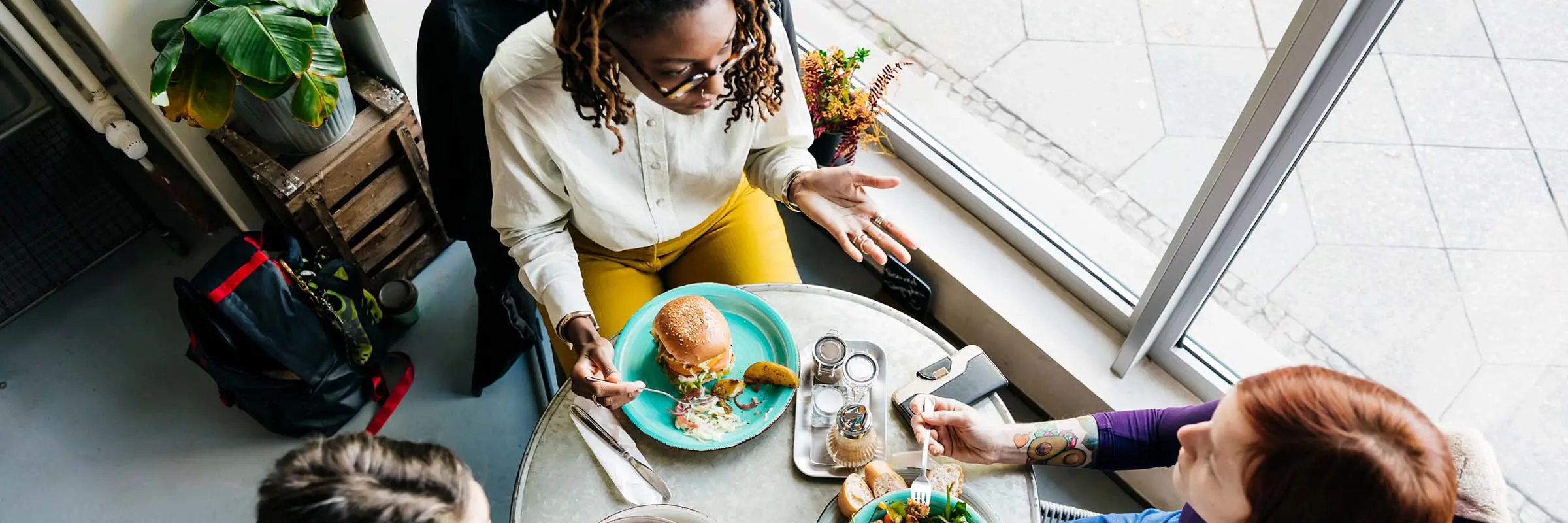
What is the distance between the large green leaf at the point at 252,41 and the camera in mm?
1713

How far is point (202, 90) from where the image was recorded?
1775mm

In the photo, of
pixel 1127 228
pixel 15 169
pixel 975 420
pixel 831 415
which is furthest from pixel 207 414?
pixel 1127 228

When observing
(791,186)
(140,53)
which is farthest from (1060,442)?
(140,53)

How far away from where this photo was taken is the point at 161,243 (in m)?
2.54

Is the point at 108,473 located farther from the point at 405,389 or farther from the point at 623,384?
the point at 623,384

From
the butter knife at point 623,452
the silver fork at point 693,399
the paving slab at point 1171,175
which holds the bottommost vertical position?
the paving slab at point 1171,175

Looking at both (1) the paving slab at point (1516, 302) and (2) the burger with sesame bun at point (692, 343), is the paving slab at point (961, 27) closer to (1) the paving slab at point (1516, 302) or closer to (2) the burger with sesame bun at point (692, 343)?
(1) the paving slab at point (1516, 302)

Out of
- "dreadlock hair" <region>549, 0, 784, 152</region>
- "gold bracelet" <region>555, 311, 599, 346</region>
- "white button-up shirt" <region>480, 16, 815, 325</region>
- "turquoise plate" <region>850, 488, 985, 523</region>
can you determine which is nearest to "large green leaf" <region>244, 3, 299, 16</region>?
"white button-up shirt" <region>480, 16, 815, 325</region>

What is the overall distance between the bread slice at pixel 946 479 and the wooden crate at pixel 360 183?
1340mm

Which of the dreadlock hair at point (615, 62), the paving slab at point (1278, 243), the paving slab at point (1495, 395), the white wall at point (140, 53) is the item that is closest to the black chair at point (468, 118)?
the dreadlock hair at point (615, 62)

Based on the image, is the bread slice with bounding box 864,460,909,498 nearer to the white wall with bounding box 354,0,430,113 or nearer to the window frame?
the window frame

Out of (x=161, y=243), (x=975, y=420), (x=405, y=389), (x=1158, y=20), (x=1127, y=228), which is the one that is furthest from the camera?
(x=161, y=243)

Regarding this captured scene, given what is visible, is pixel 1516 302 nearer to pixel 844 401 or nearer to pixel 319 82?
pixel 844 401

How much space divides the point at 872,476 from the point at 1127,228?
44.0 inches
